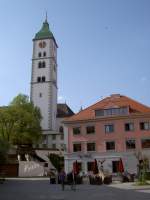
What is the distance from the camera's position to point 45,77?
8169 centimetres

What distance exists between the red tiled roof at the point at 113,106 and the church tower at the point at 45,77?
25.1 metres

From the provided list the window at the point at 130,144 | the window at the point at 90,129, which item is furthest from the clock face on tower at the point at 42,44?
the window at the point at 130,144

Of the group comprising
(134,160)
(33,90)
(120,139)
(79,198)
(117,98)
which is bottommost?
(79,198)

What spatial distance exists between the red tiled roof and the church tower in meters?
25.1

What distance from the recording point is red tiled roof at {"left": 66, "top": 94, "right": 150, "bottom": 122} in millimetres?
49250

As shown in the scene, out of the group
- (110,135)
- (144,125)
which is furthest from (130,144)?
(144,125)

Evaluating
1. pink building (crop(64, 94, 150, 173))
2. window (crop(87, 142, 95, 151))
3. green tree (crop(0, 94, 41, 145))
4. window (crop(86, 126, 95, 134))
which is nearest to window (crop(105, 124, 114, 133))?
pink building (crop(64, 94, 150, 173))

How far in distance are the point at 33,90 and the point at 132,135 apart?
39.0 m

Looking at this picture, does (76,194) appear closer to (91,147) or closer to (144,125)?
(91,147)

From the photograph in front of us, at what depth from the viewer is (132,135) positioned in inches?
1870

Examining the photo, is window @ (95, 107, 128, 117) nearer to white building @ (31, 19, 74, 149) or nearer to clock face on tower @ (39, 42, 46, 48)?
white building @ (31, 19, 74, 149)

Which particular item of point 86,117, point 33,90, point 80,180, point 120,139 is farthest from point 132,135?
point 33,90

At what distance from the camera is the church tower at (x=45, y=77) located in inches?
3017

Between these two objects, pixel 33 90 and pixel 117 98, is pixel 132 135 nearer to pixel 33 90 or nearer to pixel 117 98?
pixel 117 98
